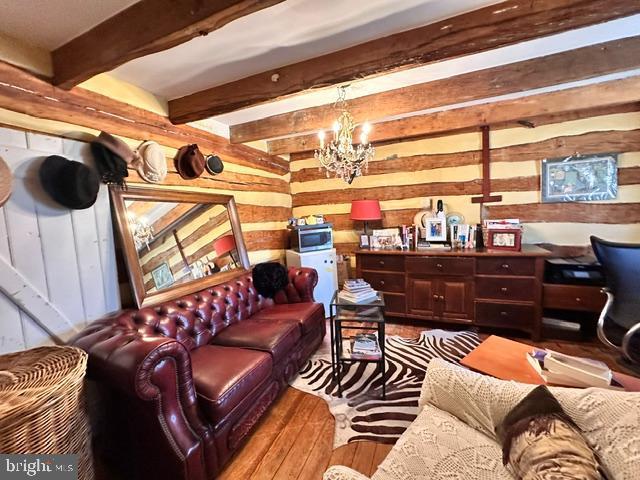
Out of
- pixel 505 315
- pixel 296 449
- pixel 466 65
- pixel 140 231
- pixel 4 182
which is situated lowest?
pixel 296 449

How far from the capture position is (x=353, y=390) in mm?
2160

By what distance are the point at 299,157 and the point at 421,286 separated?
2610 mm

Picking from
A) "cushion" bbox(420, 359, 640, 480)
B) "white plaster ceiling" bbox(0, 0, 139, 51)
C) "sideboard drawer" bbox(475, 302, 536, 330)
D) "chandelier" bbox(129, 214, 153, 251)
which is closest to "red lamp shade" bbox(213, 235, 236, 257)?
"chandelier" bbox(129, 214, 153, 251)

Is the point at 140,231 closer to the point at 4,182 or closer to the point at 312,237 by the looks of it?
the point at 4,182

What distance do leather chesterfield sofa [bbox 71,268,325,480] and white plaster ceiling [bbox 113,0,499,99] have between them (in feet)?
5.51

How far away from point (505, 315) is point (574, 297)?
23.4 inches

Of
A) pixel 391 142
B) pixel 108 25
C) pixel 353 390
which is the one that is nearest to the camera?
pixel 108 25

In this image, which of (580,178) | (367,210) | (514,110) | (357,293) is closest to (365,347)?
(357,293)

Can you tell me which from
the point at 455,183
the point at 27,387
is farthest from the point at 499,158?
the point at 27,387

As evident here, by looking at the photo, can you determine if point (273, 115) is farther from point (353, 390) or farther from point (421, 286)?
point (353, 390)

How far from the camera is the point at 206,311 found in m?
2.25

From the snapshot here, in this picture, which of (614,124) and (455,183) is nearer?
(614,124)

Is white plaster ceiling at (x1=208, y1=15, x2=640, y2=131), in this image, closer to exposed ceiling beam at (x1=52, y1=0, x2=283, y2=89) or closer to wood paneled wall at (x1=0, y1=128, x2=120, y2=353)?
exposed ceiling beam at (x1=52, y1=0, x2=283, y2=89)

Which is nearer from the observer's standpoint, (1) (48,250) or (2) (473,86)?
(1) (48,250)
